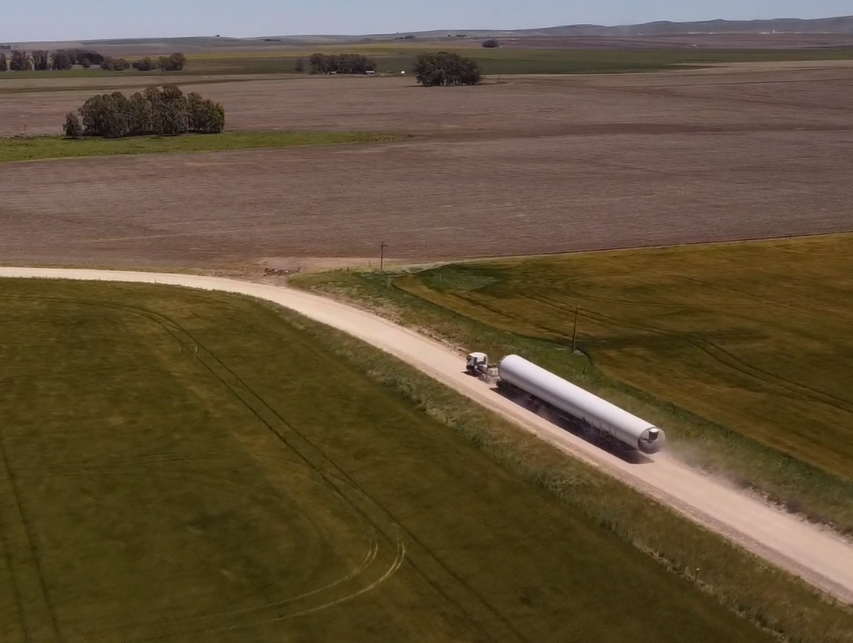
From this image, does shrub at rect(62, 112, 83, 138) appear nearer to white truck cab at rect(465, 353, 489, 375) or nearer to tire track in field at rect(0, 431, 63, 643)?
white truck cab at rect(465, 353, 489, 375)

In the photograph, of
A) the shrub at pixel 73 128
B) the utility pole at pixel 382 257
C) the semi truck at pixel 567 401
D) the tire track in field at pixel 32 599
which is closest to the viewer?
the tire track in field at pixel 32 599

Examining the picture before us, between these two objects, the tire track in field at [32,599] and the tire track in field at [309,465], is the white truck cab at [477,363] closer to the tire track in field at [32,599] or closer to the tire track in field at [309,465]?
the tire track in field at [309,465]

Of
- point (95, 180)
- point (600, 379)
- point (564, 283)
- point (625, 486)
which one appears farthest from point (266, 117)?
point (625, 486)

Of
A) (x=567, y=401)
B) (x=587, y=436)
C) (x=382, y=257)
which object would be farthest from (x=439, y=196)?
(x=587, y=436)

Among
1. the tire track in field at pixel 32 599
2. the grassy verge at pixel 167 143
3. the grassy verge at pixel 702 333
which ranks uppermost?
the grassy verge at pixel 167 143

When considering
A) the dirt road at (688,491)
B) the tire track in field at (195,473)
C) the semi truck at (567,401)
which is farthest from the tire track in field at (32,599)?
the semi truck at (567,401)

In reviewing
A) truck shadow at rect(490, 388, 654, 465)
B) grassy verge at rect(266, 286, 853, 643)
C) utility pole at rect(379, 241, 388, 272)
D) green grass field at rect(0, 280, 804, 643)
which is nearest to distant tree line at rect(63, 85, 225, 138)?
utility pole at rect(379, 241, 388, 272)

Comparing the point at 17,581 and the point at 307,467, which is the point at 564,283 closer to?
the point at 307,467
